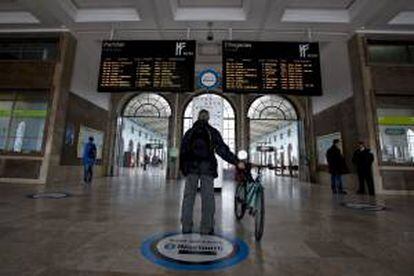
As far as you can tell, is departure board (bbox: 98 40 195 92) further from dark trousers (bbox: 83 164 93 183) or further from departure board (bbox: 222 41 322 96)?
dark trousers (bbox: 83 164 93 183)

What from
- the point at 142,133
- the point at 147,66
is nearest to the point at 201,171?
the point at 147,66

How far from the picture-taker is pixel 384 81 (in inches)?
243

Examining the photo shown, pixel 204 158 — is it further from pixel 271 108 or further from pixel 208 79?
pixel 271 108

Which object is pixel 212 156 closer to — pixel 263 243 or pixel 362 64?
pixel 263 243

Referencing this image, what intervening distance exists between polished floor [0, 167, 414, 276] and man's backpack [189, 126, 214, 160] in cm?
Answer: 90

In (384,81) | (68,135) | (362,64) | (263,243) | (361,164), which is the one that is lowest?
(263,243)

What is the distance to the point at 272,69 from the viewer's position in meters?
5.09

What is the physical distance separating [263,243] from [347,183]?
20.9 ft

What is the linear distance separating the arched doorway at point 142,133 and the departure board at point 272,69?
6.96 metres

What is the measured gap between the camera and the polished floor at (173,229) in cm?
150

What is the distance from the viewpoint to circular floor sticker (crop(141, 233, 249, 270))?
158 cm

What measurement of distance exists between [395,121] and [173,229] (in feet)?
23.0

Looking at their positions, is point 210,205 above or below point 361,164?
below

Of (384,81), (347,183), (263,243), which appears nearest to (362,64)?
(384,81)
